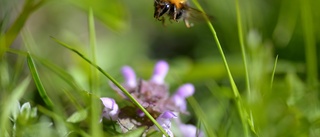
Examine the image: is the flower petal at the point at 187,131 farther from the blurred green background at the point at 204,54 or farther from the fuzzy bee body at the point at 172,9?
the fuzzy bee body at the point at 172,9

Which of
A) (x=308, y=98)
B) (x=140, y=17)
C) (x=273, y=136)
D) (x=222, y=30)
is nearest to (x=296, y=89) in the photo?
(x=308, y=98)

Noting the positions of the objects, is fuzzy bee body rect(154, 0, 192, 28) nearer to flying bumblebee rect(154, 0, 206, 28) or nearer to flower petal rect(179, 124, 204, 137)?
flying bumblebee rect(154, 0, 206, 28)

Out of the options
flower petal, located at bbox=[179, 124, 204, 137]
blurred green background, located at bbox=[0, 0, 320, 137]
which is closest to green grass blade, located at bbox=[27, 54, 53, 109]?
blurred green background, located at bbox=[0, 0, 320, 137]

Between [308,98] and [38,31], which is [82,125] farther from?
[38,31]

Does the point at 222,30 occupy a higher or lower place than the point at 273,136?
lower

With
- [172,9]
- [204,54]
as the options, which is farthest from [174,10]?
[204,54]
